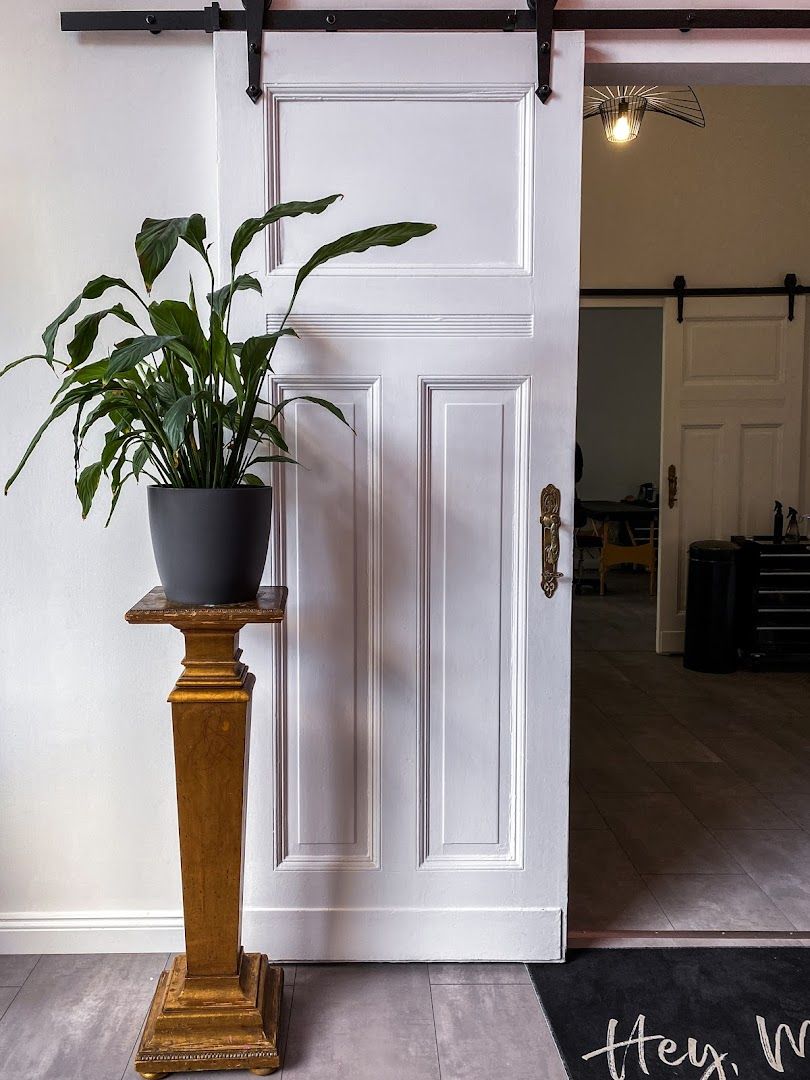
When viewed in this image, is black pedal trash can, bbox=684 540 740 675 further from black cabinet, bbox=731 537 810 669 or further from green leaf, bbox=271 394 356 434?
green leaf, bbox=271 394 356 434

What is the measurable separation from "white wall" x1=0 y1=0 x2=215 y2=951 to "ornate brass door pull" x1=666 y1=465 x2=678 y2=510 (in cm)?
434

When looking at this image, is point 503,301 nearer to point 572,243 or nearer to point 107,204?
point 572,243

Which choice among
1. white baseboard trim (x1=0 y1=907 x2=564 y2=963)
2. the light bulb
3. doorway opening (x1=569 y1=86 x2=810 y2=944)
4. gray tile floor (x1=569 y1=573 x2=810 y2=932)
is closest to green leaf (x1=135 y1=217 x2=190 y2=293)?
white baseboard trim (x1=0 y1=907 x2=564 y2=963)

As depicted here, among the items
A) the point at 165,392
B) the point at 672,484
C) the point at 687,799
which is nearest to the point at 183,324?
the point at 165,392

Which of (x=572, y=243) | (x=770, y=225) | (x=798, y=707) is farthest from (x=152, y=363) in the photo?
(x=770, y=225)

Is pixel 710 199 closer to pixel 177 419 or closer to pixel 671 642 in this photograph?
pixel 671 642

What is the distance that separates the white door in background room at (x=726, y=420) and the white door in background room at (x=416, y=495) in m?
3.95

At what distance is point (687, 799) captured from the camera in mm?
3783

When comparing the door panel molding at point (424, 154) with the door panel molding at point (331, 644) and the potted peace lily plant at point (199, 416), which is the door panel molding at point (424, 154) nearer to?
the door panel molding at point (331, 644)

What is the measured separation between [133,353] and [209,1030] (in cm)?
147

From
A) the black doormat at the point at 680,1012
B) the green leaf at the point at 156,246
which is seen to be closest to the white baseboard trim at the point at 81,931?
the black doormat at the point at 680,1012

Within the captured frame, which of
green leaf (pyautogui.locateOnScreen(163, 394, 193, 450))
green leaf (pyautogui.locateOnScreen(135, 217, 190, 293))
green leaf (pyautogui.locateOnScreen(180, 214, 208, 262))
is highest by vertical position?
green leaf (pyautogui.locateOnScreen(180, 214, 208, 262))

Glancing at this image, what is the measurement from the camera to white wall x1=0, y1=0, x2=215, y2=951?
2424 millimetres

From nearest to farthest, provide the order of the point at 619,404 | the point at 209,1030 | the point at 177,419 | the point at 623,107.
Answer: the point at 177,419
the point at 209,1030
the point at 623,107
the point at 619,404
